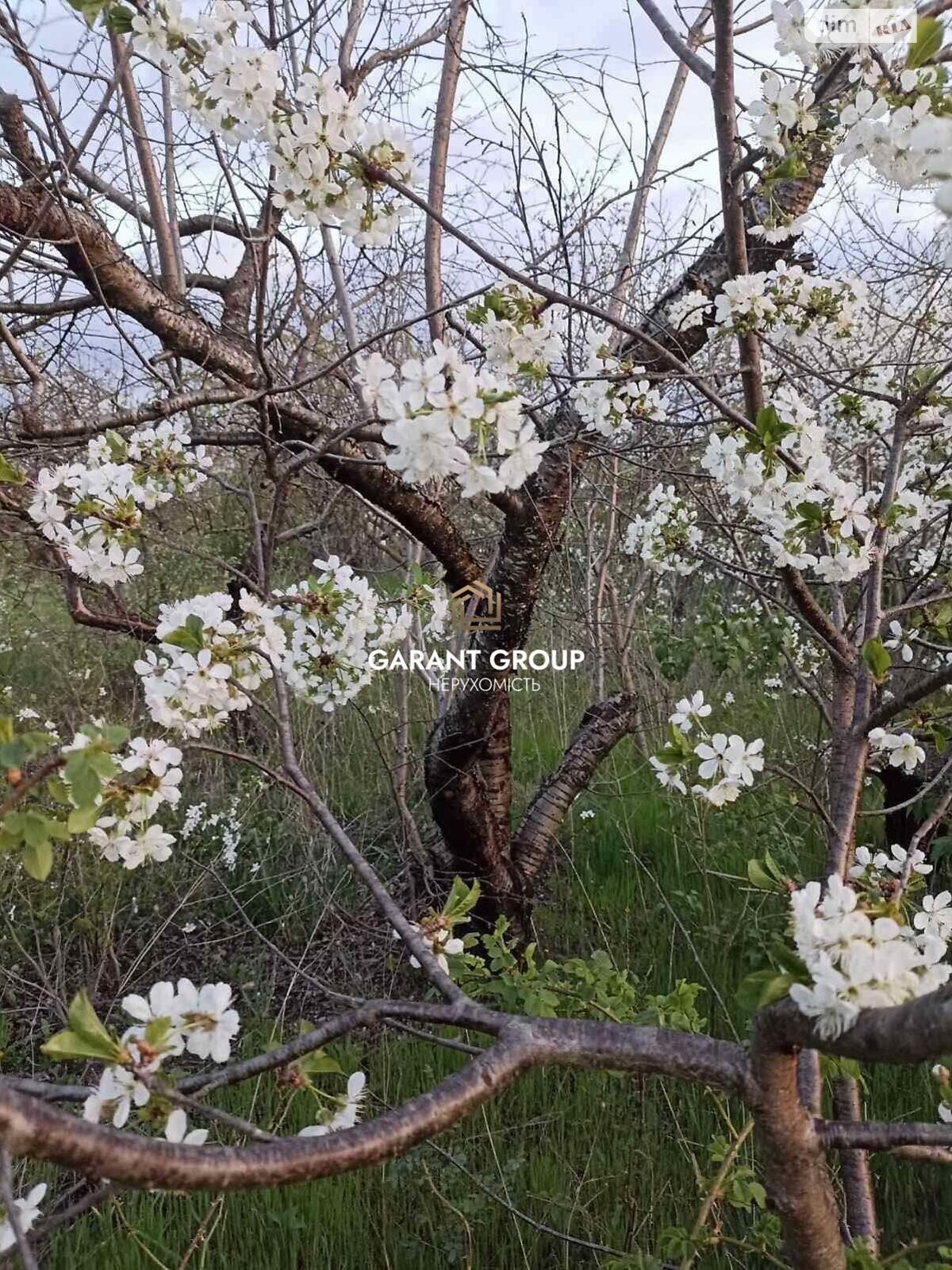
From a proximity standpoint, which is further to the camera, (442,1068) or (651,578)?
(651,578)

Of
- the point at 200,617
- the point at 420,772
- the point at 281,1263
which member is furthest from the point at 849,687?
the point at 420,772

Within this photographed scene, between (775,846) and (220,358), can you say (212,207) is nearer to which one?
(220,358)

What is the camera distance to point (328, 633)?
1.63m

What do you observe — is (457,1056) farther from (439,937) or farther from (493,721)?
(439,937)

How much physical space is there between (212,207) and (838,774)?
2.85 meters

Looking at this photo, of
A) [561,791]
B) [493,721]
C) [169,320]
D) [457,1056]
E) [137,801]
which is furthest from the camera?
[561,791]

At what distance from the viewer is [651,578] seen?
504cm

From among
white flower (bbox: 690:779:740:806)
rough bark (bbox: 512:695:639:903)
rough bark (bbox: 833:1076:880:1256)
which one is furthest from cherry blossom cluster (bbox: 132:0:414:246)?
rough bark (bbox: 512:695:639:903)

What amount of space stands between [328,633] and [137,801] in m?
0.62

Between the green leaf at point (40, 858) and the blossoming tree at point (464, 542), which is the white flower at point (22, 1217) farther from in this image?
the green leaf at point (40, 858)

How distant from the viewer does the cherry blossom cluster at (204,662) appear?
119cm

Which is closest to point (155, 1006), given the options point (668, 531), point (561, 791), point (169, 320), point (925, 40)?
point (925, 40)

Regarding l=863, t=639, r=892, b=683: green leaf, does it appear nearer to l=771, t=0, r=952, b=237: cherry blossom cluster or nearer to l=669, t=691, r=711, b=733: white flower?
l=669, t=691, r=711, b=733: white flower

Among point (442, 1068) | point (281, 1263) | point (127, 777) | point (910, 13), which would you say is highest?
point (910, 13)
